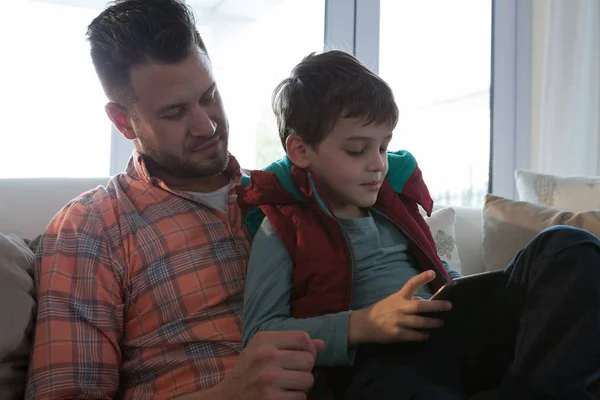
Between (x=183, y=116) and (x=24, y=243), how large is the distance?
1.39 ft

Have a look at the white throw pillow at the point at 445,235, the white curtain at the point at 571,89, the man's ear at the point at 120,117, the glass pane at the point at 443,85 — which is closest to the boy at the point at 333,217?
the man's ear at the point at 120,117

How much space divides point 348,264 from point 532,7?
9.93 feet

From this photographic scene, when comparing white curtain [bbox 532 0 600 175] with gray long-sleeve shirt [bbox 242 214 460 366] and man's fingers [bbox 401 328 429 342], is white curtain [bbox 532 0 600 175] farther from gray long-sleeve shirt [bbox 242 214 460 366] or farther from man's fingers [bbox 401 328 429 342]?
man's fingers [bbox 401 328 429 342]

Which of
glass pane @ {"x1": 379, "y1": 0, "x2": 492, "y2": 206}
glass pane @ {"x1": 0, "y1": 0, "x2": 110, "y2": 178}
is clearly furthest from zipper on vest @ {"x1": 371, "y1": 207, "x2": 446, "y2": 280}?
glass pane @ {"x1": 379, "y1": 0, "x2": 492, "y2": 206}

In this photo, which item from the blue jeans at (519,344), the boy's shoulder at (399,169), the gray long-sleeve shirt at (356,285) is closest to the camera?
the blue jeans at (519,344)

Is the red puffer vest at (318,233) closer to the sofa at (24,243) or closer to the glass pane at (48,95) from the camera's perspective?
the sofa at (24,243)

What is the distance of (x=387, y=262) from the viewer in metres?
1.31

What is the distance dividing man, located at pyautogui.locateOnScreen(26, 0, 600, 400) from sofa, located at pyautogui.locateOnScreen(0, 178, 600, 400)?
4cm

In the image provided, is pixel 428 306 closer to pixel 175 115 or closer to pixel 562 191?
pixel 175 115

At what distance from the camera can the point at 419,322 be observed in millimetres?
1022

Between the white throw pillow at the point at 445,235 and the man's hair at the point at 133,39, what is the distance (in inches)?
37.7

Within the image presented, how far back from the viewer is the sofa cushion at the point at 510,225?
2.12 metres

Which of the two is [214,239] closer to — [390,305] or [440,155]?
[390,305]

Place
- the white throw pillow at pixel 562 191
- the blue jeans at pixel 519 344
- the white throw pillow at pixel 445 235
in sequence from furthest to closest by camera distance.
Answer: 1. the white throw pillow at pixel 562 191
2. the white throw pillow at pixel 445 235
3. the blue jeans at pixel 519 344
